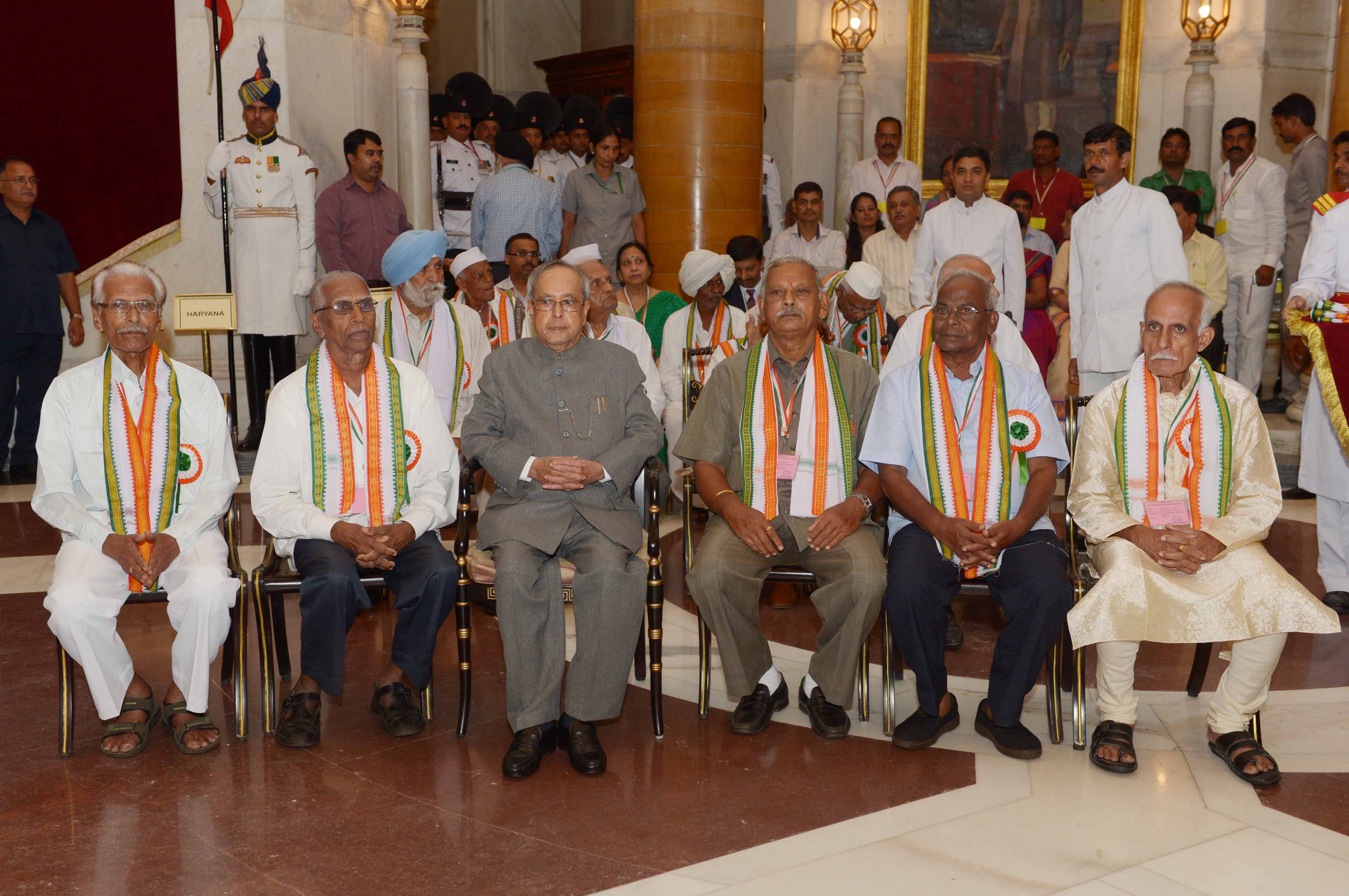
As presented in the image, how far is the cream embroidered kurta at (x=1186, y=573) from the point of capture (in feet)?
12.6

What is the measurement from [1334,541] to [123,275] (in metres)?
5.01

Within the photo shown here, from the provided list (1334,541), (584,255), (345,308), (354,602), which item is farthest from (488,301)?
(1334,541)

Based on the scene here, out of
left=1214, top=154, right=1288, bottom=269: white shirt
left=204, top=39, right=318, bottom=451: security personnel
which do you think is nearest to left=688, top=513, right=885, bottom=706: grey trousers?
left=204, top=39, right=318, bottom=451: security personnel

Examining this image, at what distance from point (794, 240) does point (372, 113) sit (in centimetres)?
348

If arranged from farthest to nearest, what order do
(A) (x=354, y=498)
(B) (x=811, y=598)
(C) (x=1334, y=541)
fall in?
(C) (x=1334, y=541) < (A) (x=354, y=498) < (B) (x=811, y=598)

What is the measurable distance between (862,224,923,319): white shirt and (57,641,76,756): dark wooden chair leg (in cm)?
591

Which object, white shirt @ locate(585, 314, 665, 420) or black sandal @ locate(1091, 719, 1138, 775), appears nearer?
black sandal @ locate(1091, 719, 1138, 775)

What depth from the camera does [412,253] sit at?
575 centimetres

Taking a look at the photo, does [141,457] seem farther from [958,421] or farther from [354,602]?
[958,421]

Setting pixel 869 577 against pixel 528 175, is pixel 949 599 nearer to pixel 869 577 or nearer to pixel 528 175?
pixel 869 577

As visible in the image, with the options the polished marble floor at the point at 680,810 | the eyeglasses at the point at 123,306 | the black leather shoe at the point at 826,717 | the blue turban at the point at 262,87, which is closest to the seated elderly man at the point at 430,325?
the eyeglasses at the point at 123,306

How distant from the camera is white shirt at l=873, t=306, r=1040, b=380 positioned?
5.05 metres

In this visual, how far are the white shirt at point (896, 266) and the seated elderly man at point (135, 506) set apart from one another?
17.6 feet

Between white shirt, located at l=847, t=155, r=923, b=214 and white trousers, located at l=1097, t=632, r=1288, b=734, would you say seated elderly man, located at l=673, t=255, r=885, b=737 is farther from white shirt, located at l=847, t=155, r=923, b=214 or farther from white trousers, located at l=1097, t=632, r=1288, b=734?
white shirt, located at l=847, t=155, r=923, b=214
